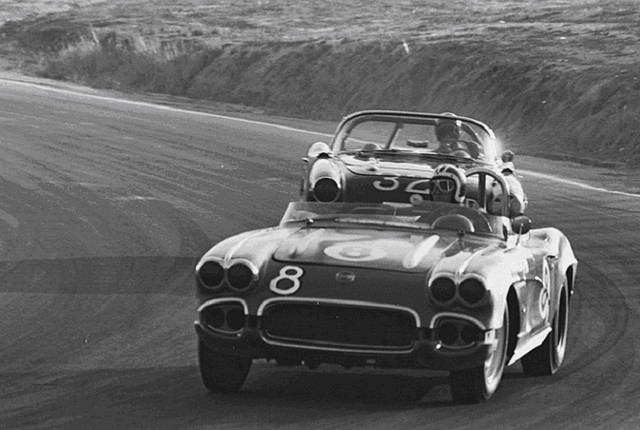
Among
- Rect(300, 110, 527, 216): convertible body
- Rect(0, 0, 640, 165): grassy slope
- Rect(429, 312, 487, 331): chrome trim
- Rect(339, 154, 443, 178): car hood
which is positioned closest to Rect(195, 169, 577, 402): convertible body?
Rect(429, 312, 487, 331): chrome trim

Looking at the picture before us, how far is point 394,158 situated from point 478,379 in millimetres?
4971

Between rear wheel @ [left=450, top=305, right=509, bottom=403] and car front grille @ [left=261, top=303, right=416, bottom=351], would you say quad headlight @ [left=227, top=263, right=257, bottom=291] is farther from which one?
rear wheel @ [left=450, top=305, right=509, bottom=403]

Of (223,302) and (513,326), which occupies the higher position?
(223,302)

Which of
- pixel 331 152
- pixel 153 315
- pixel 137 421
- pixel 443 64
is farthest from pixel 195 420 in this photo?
pixel 443 64

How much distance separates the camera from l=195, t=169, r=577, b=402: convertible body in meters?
7.18

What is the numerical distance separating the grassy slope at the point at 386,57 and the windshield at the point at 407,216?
15219 mm

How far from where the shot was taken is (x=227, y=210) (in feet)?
54.7

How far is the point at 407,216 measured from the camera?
845cm

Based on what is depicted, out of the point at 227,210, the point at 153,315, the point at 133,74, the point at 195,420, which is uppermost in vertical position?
the point at 195,420

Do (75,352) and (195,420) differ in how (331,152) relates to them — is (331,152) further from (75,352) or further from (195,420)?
(195,420)

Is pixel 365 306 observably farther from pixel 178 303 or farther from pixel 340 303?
pixel 178 303

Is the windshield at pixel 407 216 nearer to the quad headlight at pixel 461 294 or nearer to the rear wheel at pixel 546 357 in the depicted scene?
the rear wheel at pixel 546 357

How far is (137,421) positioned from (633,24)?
2926cm

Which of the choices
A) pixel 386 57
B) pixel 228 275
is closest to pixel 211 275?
pixel 228 275
